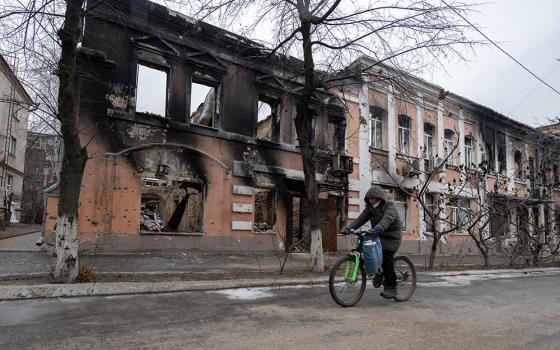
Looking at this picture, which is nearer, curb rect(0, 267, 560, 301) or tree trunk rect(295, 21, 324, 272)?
curb rect(0, 267, 560, 301)

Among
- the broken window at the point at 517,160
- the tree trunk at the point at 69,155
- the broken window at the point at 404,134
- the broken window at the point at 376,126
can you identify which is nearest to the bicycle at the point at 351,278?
Answer: the tree trunk at the point at 69,155

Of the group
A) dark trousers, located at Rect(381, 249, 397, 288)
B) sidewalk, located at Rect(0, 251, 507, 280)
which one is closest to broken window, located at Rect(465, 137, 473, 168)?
sidewalk, located at Rect(0, 251, 507, 280)

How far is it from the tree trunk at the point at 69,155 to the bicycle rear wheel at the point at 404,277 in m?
5.20

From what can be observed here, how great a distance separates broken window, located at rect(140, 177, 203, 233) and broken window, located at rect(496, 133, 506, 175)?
1943cm

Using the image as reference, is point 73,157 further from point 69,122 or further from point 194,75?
point 194,75

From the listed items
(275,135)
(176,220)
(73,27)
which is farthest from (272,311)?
(275,135)

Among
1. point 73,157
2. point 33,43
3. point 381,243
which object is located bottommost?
point 381,243

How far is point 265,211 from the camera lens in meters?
16.9

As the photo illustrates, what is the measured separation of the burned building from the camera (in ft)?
41.4

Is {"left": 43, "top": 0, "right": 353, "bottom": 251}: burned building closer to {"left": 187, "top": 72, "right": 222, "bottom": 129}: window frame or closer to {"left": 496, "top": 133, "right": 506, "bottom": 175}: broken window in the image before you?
{"left": 187, "top": 72, "right": 222, "bottom": 129}: window frame

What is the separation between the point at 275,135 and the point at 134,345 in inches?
509

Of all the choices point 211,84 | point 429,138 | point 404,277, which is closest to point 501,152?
point 429,138

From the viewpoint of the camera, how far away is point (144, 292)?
22.9ft

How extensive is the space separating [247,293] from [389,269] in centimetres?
235
